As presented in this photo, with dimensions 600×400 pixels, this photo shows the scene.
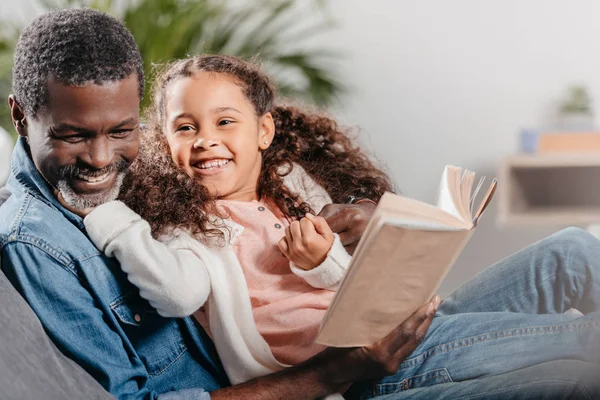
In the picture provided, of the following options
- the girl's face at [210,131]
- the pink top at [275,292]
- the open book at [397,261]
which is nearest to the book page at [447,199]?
the open book at [397,261]

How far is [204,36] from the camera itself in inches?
109

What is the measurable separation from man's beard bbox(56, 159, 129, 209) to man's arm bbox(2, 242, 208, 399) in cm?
8

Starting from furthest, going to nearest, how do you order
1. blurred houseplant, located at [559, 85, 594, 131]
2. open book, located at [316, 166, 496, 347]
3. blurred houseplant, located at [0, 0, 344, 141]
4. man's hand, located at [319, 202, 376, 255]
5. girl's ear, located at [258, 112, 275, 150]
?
blurred houseplant, located at [559, 85, 594, 131] < blurred houseplant, located at [0, 0, 344, 141] < girl's ear, located at [258, 112, 275, 150] < man's hand, located at [319, 202, 376, 255] < open book, located at [316, 166, 496, 347]

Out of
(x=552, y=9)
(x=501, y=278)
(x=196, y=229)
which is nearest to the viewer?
(x=196, y=229)

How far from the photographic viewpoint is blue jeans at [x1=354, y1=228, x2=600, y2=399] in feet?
3.36

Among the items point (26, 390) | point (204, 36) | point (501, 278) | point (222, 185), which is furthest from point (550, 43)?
point (26, 390)

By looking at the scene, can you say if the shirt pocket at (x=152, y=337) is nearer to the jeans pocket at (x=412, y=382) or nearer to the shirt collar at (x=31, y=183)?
the shirt collar at (x=31, y=183)

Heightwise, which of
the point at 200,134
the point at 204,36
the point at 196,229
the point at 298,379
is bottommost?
the point at 298,379

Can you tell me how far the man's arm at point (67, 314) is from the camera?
100cm

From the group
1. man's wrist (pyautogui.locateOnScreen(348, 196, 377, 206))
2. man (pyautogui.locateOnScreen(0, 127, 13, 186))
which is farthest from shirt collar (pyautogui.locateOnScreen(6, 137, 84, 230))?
man (pyautogui.locateOnScreen(0, 127, 13, 186))

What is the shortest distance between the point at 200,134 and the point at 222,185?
0.28 feet

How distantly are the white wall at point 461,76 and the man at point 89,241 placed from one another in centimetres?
239

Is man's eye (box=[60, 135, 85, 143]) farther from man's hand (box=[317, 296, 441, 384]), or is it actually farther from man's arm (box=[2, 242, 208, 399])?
man's hand (box=[317, 296, 441, 384])

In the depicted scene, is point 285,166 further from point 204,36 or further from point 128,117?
point 204,36
